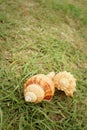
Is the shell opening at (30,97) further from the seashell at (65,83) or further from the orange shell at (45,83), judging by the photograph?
the seashell at (65,83)

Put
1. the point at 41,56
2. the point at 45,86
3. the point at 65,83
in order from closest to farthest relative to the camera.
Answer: the point at 45,86 → the point at 65,83 → the point at 41,56

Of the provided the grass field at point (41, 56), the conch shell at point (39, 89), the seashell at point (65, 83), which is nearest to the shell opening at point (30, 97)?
the conch shell at point (39, 89)

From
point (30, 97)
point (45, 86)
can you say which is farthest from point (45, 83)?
point (30, 97)

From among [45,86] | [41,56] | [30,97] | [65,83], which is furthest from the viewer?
[41,56]

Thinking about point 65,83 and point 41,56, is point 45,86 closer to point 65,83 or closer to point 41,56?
point 65,83

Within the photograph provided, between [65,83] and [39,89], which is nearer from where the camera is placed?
[39,89]

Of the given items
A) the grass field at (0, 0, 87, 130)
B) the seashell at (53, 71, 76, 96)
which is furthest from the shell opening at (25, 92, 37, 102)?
the seashell at (53, 71, 76, 96)
